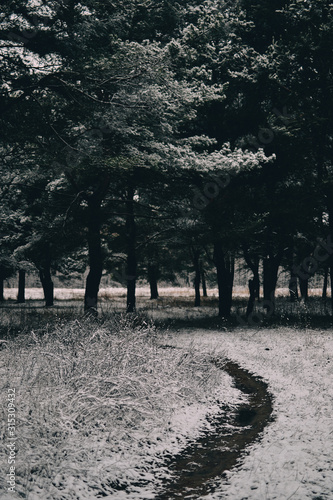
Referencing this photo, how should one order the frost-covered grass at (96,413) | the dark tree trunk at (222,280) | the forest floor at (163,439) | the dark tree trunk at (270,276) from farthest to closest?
the dark tree trunk at (270,276)
the dark tree trunk at (222,280)
the frost-covered grass at (96,413)
the forest floor at (163,439)

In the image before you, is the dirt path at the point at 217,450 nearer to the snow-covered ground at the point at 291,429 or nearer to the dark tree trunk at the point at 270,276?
the snow-covered ground at the point at 291,429

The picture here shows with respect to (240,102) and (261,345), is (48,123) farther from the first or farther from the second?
(240,102)

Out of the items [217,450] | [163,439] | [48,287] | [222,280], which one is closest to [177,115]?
[222,280]

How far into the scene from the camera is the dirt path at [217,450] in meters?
4.91

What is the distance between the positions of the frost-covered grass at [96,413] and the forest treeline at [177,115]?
6.93 meters

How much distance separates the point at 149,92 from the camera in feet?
40.5

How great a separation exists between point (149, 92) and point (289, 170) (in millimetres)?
9375

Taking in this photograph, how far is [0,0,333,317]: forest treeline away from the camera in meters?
12.4

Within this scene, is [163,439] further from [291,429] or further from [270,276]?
[270,276]

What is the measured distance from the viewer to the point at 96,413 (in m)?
6.11

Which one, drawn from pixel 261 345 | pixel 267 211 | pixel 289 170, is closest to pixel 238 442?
pixel 261 345

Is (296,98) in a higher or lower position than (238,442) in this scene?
higher

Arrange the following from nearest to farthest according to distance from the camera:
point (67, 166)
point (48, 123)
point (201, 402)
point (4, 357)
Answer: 1. point (201, 402)
2. point (4, 357)
3. point (48, 123)
4. point (67, 166)

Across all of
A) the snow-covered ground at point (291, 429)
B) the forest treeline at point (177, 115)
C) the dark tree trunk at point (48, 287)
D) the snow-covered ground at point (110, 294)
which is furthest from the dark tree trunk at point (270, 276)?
the snow-covered ground at point (110, 294)
